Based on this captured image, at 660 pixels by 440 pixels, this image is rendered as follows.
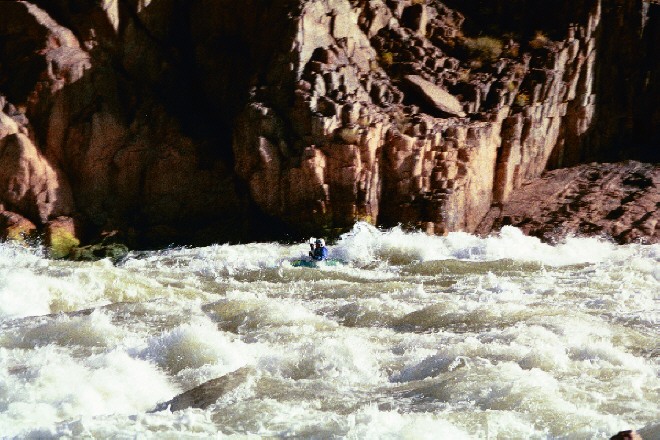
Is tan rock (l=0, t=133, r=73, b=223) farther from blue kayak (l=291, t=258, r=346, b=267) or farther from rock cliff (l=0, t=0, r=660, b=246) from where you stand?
blue kayak (l=291, t=258, r=346, b=267)

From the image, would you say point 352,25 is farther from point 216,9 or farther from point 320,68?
point 216,9

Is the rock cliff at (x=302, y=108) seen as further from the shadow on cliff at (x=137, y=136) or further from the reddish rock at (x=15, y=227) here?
the reddish rock at (x=15, y=227)

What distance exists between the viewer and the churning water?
7.96m

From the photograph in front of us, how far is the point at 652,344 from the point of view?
10633 mm

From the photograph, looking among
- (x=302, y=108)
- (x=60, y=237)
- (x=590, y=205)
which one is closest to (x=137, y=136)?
(x=60, y=237)

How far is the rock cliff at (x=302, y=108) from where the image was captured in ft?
63.0

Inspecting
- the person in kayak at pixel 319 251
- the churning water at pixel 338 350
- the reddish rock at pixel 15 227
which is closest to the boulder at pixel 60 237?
the reddish rock at pixel 15 227

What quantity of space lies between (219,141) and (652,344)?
42.4ft

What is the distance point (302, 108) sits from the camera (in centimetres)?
1925

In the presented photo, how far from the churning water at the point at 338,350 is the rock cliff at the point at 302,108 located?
3.40 metres

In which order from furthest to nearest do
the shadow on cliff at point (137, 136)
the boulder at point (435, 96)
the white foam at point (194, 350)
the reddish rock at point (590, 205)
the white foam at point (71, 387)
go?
1. the boulder at point (435, 96)
2. the shadow on cliff at point (137, 136)
3. the reddish rock at point (590, 205)
4. the white foam at point (194, 350)
5. the white foam at point (71, 387)

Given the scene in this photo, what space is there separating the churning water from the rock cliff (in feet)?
11.2

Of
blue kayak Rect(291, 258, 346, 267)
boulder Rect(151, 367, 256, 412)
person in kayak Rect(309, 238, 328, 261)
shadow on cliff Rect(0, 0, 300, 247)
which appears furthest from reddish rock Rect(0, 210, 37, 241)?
boulder Rect(151, 367, 256, 412)

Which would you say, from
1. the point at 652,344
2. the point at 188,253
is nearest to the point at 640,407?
the point at 652,344
